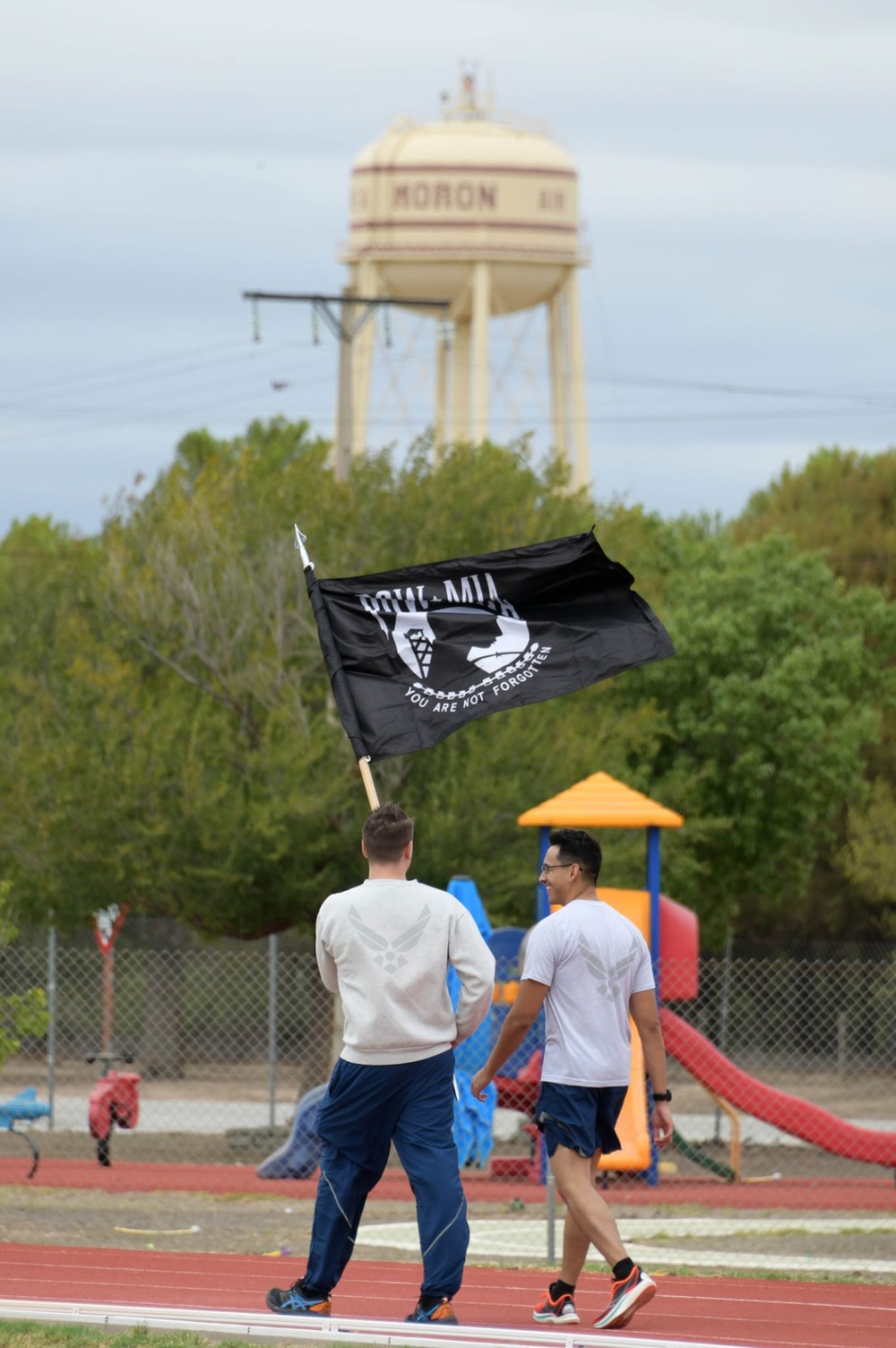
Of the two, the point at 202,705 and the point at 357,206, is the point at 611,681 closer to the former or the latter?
the point at 202,705

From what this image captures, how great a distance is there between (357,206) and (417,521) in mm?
24304

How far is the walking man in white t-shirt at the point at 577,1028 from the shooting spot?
7.64 meters

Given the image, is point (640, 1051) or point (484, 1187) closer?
point (484, 1187)

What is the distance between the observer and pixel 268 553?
23.4m

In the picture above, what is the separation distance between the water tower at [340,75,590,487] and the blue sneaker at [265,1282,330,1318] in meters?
38.6

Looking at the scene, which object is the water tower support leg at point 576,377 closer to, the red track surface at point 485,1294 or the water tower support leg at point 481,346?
the water tower support leg at point 481,346

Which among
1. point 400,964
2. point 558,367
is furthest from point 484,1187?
point 558,367

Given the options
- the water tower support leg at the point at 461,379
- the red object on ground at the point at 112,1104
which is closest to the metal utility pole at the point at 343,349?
the red object on ground at the point at 112,1104

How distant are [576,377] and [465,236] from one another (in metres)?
5.30

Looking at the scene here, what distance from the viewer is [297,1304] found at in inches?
286

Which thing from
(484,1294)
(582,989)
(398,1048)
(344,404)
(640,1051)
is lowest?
(484,1294)

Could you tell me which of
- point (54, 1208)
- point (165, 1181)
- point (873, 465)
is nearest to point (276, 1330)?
point (54, 1208)

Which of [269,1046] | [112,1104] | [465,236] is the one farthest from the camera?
[465,236]

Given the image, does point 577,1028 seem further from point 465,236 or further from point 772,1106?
point 465,236
